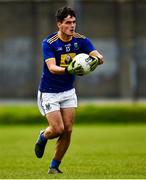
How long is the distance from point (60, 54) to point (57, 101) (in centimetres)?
68

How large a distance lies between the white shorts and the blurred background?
622 inches

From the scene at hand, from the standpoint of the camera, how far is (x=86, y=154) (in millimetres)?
16297

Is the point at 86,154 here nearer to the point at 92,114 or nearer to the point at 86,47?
the point at 86,47

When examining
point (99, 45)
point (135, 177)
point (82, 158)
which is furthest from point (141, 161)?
point (99, 45)

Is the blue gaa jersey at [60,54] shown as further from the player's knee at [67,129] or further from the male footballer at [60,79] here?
the player's knee at [67,129]

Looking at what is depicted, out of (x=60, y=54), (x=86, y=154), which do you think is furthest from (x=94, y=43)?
(x=60, y=54)

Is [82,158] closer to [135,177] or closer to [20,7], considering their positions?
[135,177]

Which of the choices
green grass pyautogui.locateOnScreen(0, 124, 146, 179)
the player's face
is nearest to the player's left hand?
the player's face

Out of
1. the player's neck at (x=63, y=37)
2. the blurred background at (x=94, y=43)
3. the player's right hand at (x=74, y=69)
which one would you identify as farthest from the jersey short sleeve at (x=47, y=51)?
the blurred background at (x=94, y=43)

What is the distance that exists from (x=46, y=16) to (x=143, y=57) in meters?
3.45

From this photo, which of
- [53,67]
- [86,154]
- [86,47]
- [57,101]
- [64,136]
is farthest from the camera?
[86,154]

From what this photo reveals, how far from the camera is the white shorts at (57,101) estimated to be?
12.3m

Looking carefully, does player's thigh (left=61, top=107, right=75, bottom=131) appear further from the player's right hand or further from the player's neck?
the player's neck

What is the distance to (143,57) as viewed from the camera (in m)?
28.5
